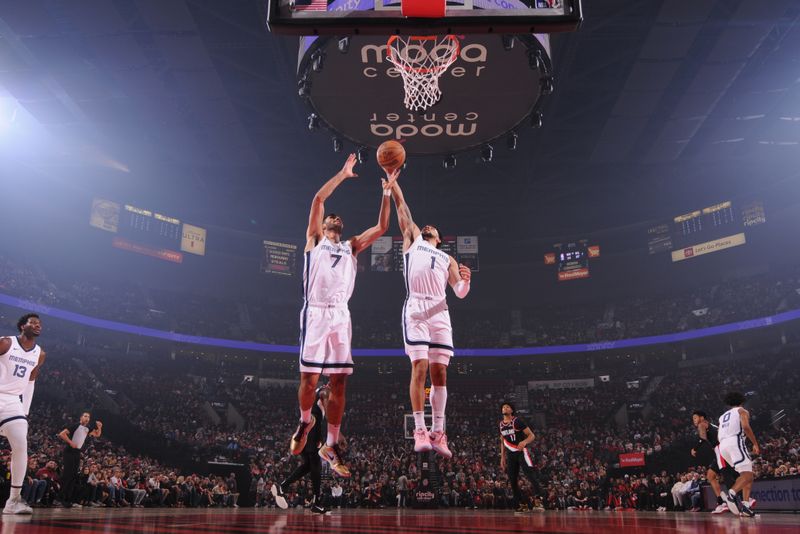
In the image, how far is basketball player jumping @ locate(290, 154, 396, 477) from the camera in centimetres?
573

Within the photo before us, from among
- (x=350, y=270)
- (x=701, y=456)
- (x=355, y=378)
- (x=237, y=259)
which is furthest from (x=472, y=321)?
(x=350, y=270)

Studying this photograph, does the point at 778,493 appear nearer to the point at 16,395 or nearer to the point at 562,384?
the point at 16,395

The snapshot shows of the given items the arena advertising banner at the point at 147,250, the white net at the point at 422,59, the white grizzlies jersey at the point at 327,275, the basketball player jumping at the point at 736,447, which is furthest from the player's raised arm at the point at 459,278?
the arena advertising banner at the point at 147,250

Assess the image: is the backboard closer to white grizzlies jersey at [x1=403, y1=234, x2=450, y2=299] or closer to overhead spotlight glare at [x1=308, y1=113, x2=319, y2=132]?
white grizzlies jersey at [x1=403, y1=234, x2=450, y2=299]

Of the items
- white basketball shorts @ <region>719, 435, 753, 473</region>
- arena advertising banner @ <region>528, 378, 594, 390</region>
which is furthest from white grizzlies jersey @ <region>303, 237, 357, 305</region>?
arena advertising banner @ <region>528, 378, 594, 390</region>

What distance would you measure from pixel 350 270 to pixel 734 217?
26418 millimetres

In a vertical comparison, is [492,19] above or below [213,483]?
above

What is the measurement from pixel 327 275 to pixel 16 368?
10.7 ft

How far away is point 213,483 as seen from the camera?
1670 cm

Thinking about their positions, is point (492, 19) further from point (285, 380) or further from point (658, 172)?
point (285, 380)

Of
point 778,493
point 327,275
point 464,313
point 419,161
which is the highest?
point 419,161

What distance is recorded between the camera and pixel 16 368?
6.02 meters

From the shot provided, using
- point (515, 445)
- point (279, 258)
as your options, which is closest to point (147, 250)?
point (279, 258)

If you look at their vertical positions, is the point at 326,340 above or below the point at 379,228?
below
